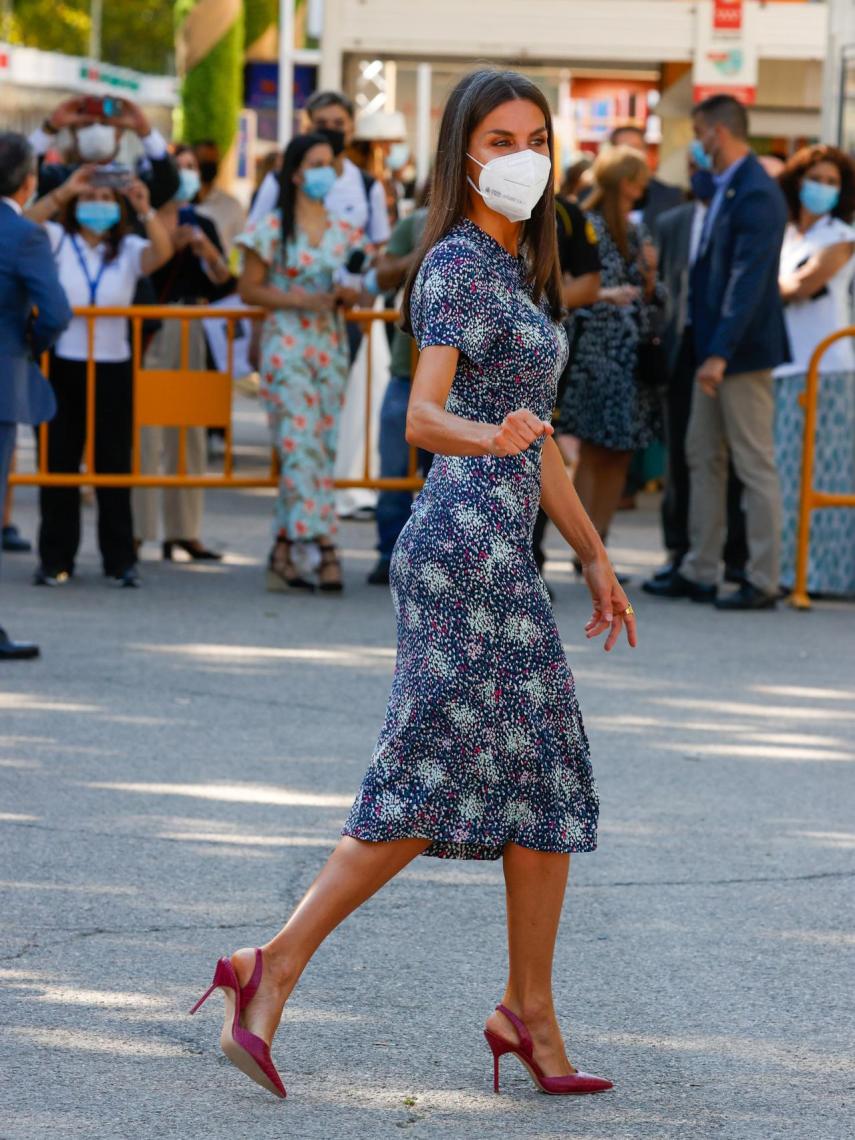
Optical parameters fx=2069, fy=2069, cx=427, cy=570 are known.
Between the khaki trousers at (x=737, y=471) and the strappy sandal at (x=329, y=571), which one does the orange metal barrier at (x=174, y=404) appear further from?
the khaki trousers at (x=737, y=471)

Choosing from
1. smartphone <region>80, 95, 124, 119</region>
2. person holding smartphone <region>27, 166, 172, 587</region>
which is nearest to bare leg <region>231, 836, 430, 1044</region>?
person holding smartphone <region>27, 166, 172, 587</region>

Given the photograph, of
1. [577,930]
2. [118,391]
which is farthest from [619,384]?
[577,930]

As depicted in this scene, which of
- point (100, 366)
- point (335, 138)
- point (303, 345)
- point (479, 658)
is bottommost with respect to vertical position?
point (479, 658)

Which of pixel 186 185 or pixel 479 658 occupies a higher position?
pixel 186 185

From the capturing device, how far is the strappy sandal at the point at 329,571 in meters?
10.0

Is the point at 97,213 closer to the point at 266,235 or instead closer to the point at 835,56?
the point at 266,235

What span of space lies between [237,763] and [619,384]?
13.1 feet

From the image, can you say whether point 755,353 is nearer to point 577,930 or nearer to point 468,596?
point 577,930

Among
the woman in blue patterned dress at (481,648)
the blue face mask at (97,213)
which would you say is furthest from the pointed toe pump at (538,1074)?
the blue face mask at (97,213)

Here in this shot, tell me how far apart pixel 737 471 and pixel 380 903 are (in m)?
4.98

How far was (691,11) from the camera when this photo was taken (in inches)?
627

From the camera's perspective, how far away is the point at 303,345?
9.75 meters

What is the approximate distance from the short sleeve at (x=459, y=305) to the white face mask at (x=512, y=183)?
0.10m

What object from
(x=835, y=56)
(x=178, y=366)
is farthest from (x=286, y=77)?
(x=178, y=366)
